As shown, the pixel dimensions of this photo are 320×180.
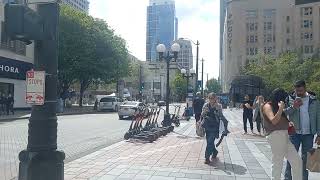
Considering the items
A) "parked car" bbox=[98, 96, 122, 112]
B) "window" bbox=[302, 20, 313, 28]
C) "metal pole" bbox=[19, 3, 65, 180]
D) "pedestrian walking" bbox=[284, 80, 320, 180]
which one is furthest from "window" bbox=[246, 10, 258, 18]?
"metal pole" bbox=[19, 3, 65, 180]

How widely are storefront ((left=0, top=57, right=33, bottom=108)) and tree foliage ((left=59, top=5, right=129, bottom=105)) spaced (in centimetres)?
835

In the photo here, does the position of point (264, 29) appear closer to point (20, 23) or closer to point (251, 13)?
point (251, 13)

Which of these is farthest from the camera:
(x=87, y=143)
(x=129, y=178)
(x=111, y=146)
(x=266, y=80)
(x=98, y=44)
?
(x=266, y=80)

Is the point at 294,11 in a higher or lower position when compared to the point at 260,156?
higher

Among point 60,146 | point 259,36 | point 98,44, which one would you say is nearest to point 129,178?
point 60,146

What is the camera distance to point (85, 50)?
4997 cm

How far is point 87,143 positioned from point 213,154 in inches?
208

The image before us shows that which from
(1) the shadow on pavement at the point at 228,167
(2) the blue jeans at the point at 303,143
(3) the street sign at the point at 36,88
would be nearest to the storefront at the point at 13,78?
(1) the shadow on pavement at the point at 228,167

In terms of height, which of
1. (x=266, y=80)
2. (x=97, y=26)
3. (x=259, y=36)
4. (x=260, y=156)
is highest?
(x=259, y=36)

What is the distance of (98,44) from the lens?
52031mm

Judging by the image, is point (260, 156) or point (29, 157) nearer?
point (29, 157)

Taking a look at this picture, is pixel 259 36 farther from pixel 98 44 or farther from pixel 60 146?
pixel 60 146

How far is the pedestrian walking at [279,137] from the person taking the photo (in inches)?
273

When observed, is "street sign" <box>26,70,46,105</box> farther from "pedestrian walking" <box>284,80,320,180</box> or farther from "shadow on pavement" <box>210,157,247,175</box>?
"shadow on pavement" <box>210,157,247,175</box>
